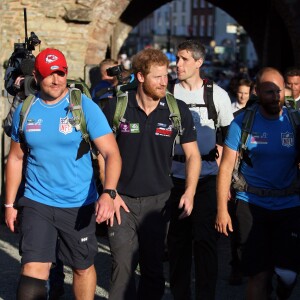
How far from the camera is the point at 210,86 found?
633cm

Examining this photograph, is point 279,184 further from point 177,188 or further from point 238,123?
point 177,188

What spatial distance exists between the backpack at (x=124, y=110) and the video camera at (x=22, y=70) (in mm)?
1121

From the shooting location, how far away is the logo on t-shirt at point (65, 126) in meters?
5.11

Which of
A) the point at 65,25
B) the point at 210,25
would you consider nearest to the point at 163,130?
the point at 65,25

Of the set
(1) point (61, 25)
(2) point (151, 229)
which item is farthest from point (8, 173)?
(1) point (61, 25)

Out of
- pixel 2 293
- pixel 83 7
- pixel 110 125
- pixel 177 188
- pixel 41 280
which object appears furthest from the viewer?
pixel 83 7

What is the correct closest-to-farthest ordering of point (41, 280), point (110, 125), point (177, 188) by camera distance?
point (41, 280) → point (110, 125) → point (177, 188)

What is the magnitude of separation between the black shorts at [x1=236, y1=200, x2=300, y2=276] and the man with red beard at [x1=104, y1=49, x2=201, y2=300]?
44 cm

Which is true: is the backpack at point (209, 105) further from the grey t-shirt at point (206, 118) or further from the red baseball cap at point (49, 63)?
the red baseball cap at point (49, 63)

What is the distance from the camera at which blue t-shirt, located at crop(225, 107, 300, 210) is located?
5.29 metres

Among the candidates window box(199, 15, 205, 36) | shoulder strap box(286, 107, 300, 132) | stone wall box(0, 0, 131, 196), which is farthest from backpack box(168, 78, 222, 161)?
window box(199, 15, 205, 36)

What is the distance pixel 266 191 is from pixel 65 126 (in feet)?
4.44

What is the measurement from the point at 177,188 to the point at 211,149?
0.42 meters

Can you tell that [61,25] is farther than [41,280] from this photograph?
Yes
